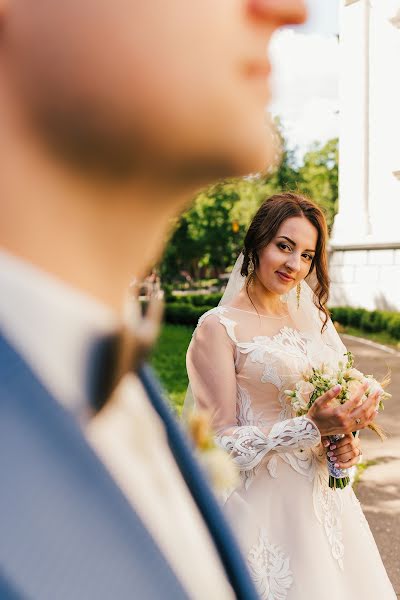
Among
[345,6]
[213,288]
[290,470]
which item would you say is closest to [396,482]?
[290,470]

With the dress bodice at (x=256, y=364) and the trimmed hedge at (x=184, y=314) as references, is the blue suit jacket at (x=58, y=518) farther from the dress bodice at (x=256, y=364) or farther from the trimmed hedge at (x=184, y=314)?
the trimmed hedge at (x=184, y=314)

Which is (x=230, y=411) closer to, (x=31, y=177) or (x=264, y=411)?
(x=264, y=411)

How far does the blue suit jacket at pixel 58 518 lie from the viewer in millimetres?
497

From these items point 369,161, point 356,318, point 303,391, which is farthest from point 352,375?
point 369,161

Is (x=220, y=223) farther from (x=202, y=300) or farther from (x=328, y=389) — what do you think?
(x=328, y=389)

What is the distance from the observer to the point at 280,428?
8.68 ft

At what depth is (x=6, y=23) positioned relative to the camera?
59 centimetres

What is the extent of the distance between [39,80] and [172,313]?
2439 cm

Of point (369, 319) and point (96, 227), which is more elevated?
point (96, 227)

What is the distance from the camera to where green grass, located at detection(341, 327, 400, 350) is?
15.3 metres

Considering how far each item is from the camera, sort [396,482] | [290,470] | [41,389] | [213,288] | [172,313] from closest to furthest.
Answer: [41,389] < [290,470] < [396,482] < [172,313] < [213,288]

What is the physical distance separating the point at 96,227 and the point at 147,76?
147 millimetres

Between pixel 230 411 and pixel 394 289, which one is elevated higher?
pixel 230 411

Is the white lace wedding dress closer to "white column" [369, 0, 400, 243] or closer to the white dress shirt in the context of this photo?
the white dress shirt
